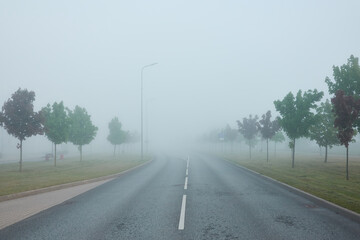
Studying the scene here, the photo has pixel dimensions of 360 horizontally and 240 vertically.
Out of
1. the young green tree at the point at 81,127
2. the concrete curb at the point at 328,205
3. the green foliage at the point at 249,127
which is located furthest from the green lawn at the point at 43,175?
the green foliage at the point at 249,127

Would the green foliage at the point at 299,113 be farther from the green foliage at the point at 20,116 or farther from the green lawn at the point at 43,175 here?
the green foliage at the point at 20,116

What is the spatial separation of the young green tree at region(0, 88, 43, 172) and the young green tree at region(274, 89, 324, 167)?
836 inches

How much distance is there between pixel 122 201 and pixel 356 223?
7.33 meters

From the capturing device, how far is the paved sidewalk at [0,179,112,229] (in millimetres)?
7727

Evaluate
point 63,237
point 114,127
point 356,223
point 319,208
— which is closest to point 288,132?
point 319,208

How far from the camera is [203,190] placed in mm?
12047

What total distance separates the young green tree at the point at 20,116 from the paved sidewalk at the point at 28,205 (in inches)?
472

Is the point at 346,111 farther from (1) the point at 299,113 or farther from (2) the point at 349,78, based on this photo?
(1) the point at 299,113

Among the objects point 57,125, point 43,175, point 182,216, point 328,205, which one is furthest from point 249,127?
point 182,216

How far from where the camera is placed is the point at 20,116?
21.7m

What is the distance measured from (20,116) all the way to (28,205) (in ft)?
48.9

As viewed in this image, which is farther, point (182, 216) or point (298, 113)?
point (298, 113)

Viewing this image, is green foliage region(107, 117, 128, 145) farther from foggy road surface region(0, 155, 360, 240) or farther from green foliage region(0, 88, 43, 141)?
foggy road surface region(0, 155, 360, 240)

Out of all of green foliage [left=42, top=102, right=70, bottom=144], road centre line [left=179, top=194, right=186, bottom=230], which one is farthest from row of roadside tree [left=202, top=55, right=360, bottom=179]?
green foliage [left=42, top=102, right=70, bottom=144]
